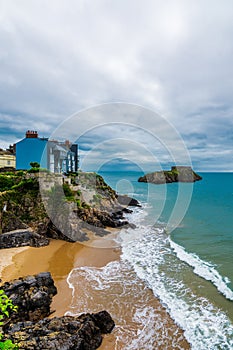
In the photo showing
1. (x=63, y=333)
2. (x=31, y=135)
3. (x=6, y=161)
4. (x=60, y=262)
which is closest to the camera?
(x=63, y=333)

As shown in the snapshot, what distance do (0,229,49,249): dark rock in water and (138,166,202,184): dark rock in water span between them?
9841 cm

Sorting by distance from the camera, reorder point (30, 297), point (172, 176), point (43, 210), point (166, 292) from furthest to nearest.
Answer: point (172, 176) < point (43, 210) < point (166, 292) < point (30, 297)

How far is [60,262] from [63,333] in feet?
28.7

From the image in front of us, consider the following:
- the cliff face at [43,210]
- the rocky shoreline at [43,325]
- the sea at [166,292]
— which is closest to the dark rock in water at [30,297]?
the rocky shoreline at [43,325]

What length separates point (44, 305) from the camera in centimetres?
1076

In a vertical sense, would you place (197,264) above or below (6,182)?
below

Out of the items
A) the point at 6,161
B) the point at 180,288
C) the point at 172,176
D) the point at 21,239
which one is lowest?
the point at 180,288

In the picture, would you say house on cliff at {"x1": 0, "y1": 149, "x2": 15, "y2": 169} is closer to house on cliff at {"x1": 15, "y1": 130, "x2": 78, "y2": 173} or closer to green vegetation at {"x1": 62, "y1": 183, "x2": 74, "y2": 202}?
house on cliff at {"x1": 15, "y1": 130, "x2": 78, "y2": 173}

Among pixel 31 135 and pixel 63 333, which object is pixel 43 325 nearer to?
pixel 63 333

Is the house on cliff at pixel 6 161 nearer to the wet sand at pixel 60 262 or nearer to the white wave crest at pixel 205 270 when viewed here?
the wet sand at pixel 60 262

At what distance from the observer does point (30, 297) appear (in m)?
10.7

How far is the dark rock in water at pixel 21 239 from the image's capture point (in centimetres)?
1919

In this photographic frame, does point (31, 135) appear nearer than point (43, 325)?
No

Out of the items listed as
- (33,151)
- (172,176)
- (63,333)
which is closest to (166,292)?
(63,333)
